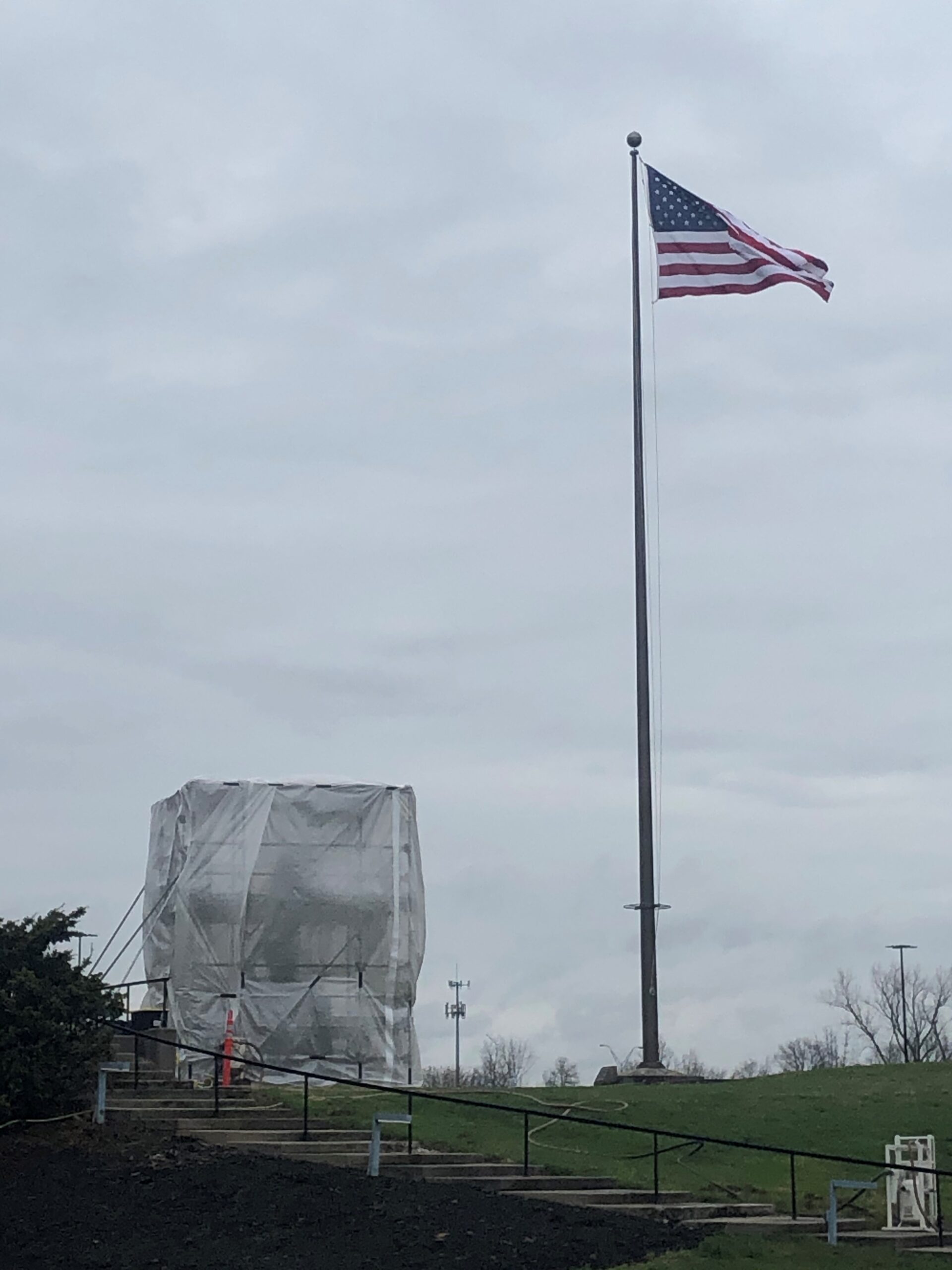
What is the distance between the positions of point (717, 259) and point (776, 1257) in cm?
1867

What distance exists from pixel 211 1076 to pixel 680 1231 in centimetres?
1070

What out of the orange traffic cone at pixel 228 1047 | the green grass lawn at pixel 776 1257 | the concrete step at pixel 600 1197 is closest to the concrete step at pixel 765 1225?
the green grass lawn at pixel 776 1257

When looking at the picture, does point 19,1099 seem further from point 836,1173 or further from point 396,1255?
point 836,1173

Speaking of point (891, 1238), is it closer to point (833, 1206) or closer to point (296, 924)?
point (833, 1206)

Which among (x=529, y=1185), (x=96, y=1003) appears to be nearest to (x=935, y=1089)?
(x=529, y=1185)

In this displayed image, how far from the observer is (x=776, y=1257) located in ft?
49.2

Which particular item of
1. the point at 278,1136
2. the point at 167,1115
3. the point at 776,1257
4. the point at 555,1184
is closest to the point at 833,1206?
the point at 776,1257

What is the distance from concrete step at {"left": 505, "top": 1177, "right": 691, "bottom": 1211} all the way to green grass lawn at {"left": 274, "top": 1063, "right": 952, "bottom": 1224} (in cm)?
57

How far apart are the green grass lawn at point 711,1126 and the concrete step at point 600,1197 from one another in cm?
57

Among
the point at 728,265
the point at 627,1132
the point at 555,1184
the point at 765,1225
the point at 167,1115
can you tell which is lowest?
the point at 765,1225

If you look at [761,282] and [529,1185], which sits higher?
[761,282]

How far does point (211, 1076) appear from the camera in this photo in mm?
24562

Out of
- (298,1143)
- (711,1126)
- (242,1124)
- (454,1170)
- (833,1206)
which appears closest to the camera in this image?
(833,1206)

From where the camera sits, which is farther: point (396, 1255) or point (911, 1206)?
point (911, 1206)
